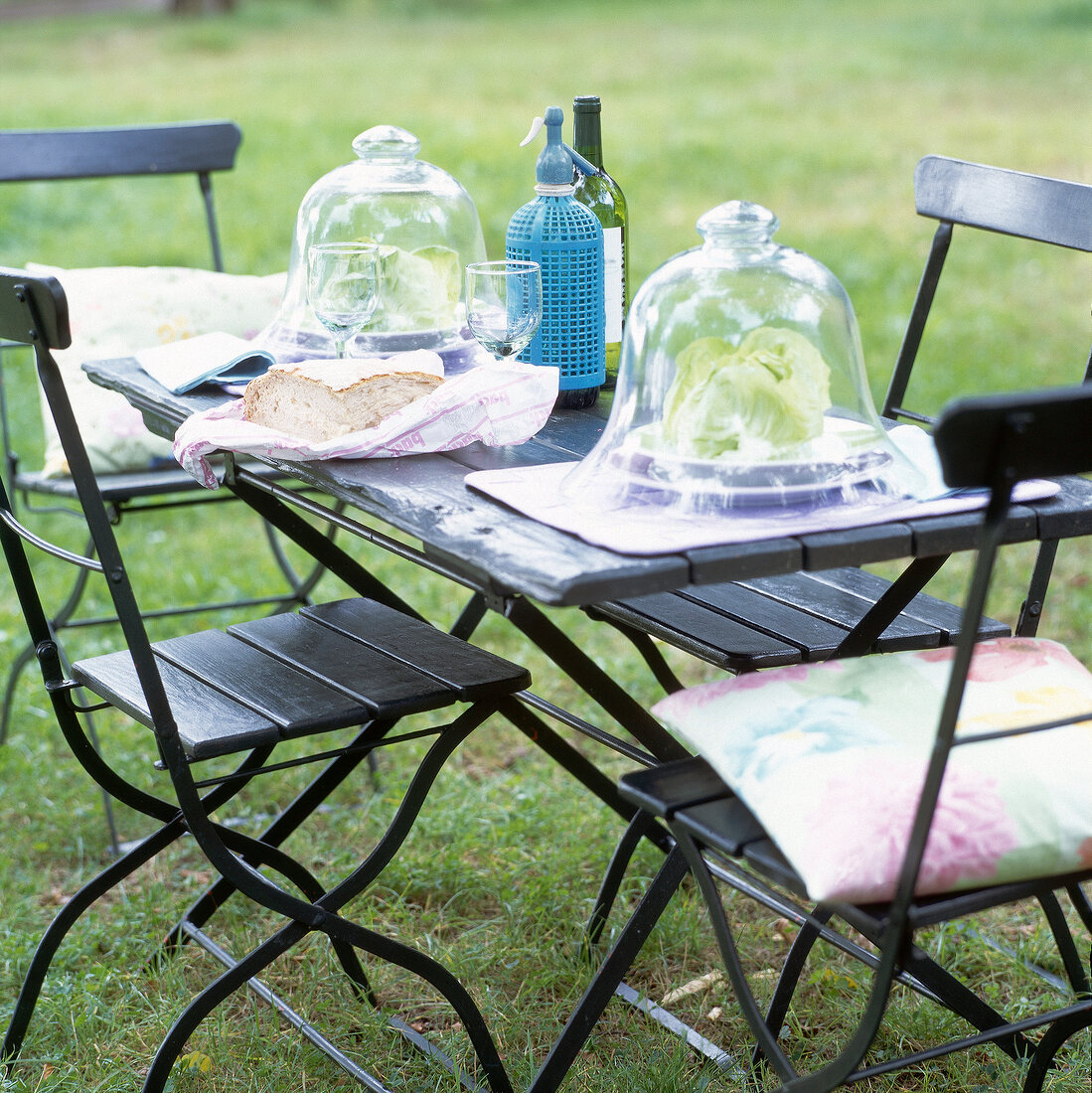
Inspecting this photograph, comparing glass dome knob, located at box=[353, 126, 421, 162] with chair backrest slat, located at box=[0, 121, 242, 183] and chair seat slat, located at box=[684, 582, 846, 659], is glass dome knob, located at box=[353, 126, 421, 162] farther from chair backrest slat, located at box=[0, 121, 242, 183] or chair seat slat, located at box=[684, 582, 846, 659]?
chair backrest slat, located at box=[0, 121, 242, 183]

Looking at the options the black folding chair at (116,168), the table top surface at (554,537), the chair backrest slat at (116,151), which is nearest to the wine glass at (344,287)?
the table top surface at (554,537)

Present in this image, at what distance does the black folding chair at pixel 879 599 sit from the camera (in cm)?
219

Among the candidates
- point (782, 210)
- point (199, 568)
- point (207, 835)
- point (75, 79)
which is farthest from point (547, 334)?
point (75, 79)

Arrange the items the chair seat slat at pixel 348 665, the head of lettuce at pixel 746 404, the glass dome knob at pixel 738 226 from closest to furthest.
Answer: the head of lettuce at pixel 746 404 → the glass dome knob at pixel 738 226 → the chair seat slat at pixel 348 665

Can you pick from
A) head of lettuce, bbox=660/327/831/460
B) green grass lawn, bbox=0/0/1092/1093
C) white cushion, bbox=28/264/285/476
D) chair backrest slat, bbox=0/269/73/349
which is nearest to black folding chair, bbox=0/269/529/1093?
chair backrest slat, bbox=0/269/73/349

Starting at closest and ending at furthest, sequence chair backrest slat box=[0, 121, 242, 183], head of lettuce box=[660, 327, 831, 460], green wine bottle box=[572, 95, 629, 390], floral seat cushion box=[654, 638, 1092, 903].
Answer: floral seat cushion box=[654, 638, 1092, 903] < head of lettuce box=[660, 327, 831, 460] < green wine bottle box=[572, 95, 629, 390] < chair backrest slat box=[0, 121, 242, 183]

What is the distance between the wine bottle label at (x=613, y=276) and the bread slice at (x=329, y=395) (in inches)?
17.9

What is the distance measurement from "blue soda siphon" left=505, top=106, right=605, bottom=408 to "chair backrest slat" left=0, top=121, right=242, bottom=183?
1.52 m

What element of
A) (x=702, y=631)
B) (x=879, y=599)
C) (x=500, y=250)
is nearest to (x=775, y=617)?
(x=702, y=631)

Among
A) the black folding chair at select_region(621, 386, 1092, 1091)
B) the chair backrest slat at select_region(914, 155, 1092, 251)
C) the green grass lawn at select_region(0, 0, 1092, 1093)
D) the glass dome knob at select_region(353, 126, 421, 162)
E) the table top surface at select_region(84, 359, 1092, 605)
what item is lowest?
the green grass lawn at select_region(0, 0, 1092, 1093)

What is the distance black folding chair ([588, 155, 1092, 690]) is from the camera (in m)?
2.19

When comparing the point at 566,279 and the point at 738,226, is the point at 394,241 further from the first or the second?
the point at 738,226

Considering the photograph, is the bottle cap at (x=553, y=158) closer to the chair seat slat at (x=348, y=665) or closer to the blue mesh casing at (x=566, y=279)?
the blue mesh casing at (x=566, y=279)

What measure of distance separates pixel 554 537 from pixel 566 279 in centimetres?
73
